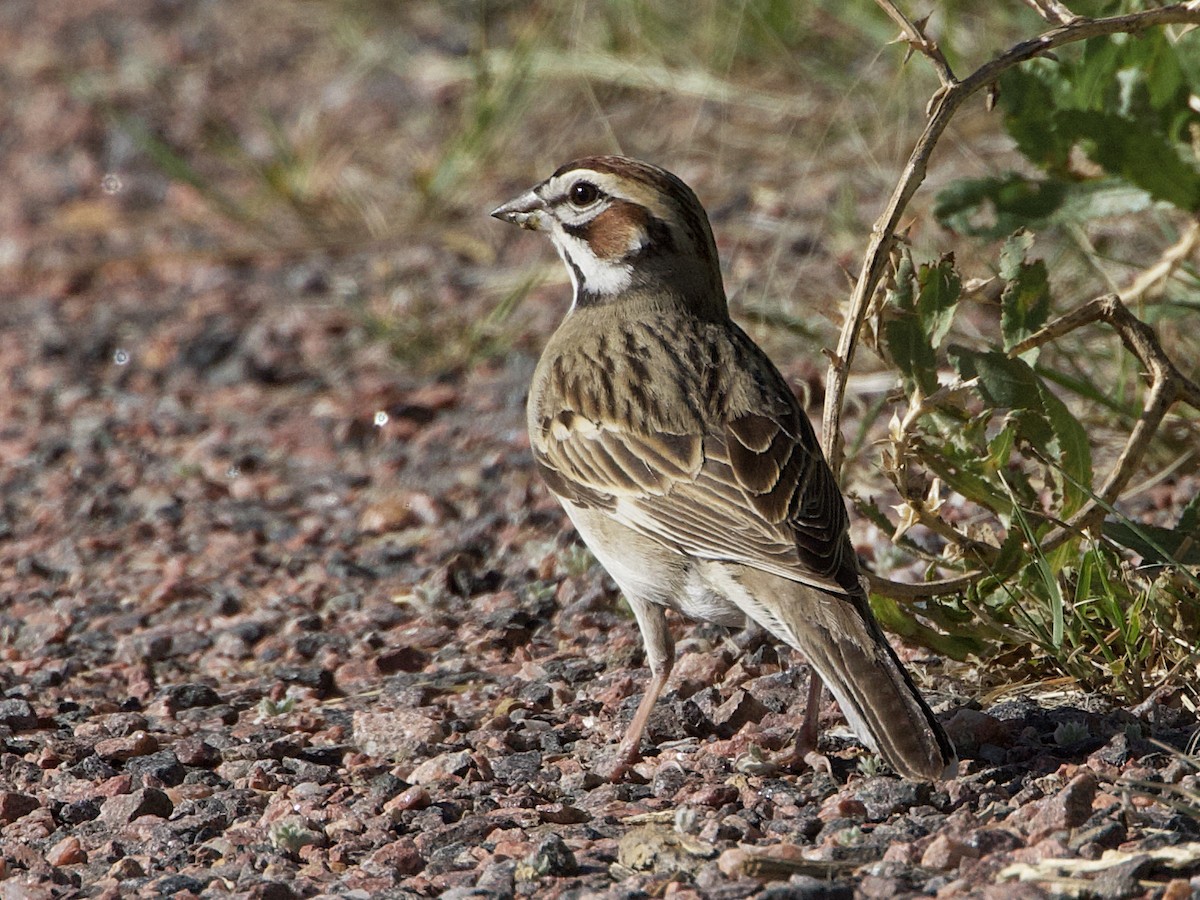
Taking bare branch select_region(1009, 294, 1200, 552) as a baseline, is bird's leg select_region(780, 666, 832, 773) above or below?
below

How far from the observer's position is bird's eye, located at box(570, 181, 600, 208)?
519cm

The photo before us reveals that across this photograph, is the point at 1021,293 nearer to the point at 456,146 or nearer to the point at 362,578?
the point at 362,578

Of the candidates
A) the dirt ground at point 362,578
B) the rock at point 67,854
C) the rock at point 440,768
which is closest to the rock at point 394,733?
the dirt ground at point 362,578

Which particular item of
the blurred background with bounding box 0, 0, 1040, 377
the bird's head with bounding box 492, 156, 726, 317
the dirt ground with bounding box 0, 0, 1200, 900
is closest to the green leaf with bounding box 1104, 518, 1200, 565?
the dirt ground with bounding box 0, 0, 1200, 900

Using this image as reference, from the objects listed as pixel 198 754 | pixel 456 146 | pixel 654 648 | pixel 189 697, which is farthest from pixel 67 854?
pixel 456 146

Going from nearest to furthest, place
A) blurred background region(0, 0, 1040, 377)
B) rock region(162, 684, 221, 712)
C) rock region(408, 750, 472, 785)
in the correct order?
1. rock region(408, 750, 472, 785)
2. rock region(162, 684, 221, 712)
3. blurred background region(0, 0, 1040, 377)

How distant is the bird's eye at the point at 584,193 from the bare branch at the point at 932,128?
4.03 ft

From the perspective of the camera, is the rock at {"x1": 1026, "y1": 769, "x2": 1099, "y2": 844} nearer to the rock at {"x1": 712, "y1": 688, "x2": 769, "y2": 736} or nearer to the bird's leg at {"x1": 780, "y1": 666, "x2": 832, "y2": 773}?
the bird's leg at {"x1": 780, "y1": 666, "x2": 832, "y2": 773}

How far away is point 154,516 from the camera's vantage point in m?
6.50

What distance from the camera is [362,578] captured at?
5.88m

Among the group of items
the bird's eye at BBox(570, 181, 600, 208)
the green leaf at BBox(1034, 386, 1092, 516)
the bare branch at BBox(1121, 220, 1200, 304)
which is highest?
the bird's eye at BBox(570, 181, 600, 208)

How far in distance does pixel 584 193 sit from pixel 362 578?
1526 millimetres

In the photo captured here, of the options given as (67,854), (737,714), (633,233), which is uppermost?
(633,233)

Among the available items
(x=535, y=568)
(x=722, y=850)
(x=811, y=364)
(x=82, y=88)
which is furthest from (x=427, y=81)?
(x=722, y=850)
